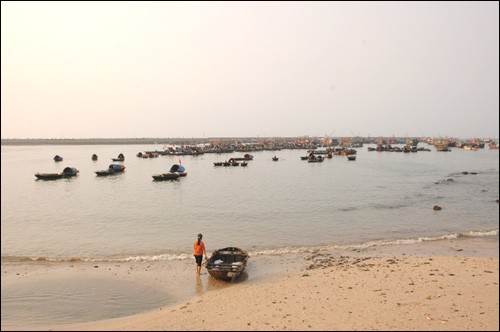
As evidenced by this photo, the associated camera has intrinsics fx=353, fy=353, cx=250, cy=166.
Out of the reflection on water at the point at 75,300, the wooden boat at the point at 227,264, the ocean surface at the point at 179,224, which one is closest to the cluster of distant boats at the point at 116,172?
the ocean surface at the point at 179,224


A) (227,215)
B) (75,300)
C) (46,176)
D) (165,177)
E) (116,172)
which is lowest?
(227,215)

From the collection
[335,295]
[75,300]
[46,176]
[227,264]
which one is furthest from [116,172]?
[335,295]

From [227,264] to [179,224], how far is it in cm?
1415

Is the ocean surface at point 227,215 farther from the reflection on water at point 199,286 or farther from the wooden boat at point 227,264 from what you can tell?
the reflection on water at point 199,286

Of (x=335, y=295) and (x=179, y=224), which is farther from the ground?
(x=335, y=295)

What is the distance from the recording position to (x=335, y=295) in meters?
13.0

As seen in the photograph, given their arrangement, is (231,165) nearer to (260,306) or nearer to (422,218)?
(422,218)

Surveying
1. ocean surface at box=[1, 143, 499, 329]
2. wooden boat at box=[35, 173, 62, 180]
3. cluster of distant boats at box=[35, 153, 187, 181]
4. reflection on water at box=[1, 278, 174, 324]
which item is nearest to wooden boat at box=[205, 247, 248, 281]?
ocean surface at box=[1, 143, 499, 329]

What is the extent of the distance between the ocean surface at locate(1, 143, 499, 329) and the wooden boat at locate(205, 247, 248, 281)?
4.73ft

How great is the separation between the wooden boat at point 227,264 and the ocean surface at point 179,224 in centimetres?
144

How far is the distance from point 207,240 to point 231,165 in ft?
207

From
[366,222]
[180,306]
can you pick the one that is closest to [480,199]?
[366,222]

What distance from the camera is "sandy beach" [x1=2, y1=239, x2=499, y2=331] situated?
10766 millimetres

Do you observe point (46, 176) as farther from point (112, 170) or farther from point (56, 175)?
point (112, 170)
